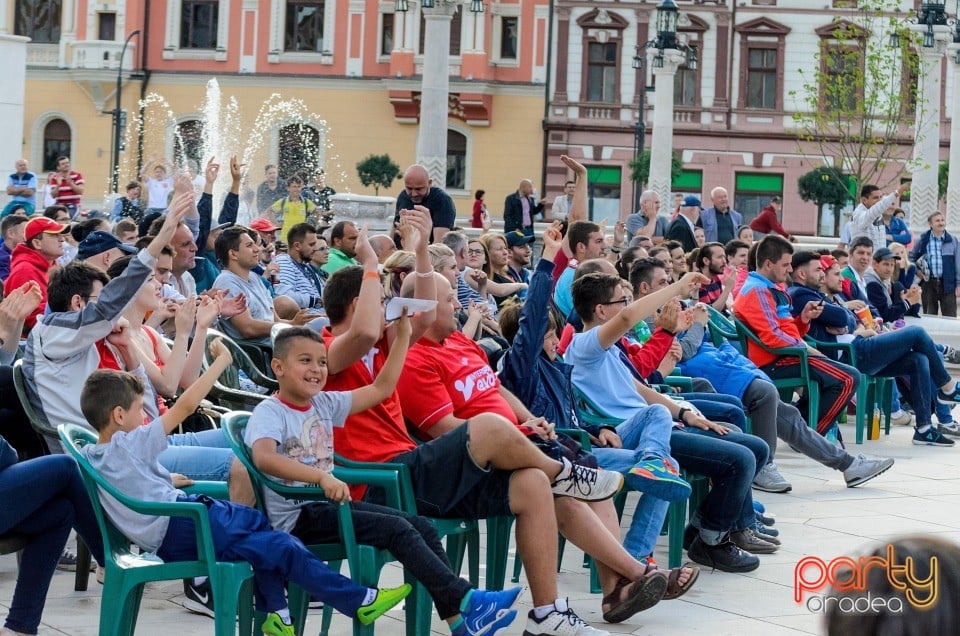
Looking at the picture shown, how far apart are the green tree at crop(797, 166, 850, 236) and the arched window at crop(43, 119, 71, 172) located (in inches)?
835

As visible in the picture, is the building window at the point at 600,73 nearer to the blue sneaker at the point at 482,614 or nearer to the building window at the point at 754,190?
the building window at the point at 754,190

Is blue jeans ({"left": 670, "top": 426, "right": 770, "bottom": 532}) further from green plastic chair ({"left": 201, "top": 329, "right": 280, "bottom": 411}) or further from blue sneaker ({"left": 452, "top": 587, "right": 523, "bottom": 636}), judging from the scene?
blue sneaker ({"left": 452, "top": 587, "right": 523, "bottom": 636})

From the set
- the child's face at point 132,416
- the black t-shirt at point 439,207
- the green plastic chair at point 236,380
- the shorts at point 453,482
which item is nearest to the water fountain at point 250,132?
the black t-shirt at point 439,207

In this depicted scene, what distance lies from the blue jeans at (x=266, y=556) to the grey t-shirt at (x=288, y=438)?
0.25m

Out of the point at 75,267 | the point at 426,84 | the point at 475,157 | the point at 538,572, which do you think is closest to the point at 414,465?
the point at 538,572

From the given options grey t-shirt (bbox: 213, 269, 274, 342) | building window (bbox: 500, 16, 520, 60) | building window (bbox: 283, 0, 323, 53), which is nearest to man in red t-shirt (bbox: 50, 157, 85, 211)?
grey t-shirt (bbox: 213, 269, 274, 342)

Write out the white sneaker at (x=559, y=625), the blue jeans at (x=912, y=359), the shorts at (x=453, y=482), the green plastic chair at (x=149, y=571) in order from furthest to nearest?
1. the blue jeans at (x=912, y=359)
2. the shorts at (x=453, y=482)
3. the white sneaker at (x=559, y=625)
4. the green plastic chair at (x=149, y=571)

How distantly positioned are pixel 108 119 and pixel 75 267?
3956cm

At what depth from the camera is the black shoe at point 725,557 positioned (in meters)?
7.18

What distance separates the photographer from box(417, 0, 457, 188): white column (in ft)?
73.5

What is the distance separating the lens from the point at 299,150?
1815 inches

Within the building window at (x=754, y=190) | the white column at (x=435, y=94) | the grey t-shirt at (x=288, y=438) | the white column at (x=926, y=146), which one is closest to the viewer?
the grey t-shirt at (x=288, y=438)

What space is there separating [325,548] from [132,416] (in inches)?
31.4

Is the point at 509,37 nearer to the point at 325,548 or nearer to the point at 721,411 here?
the point at 721,411
